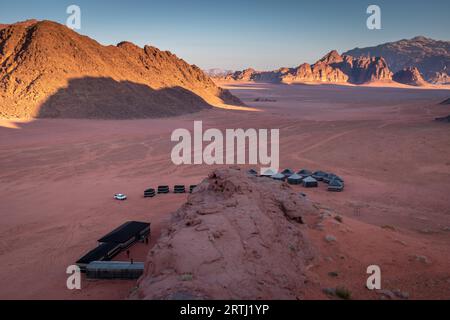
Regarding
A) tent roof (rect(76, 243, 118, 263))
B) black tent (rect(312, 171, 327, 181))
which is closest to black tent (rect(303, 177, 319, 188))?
A: black tent (rect(312, 171, 327, 181))

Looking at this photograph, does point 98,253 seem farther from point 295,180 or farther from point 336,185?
point 336,185

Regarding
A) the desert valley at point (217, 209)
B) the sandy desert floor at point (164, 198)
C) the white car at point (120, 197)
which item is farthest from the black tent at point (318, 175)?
the white car at point (120, 197)

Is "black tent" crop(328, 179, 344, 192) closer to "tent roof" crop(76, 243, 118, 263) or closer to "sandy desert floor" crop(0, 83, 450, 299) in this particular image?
"sandy desert floor" crop(0, 83, 450, 299)

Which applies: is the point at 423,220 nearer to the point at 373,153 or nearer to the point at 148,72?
the point at 373,153

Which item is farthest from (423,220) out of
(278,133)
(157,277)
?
(278,133)

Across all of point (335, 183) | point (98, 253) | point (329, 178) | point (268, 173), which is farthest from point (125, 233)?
point (329, 178)

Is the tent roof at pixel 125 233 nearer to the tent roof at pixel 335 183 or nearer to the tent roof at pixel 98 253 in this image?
the tent roof at pixel 98 253

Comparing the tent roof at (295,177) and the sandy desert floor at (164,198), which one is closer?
the sandy desert floor at (164,198)

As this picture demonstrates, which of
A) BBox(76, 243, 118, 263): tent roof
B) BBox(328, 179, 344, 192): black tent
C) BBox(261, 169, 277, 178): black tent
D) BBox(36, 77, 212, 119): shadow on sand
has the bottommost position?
BBox(76, 243, 118, 263): tent roof
